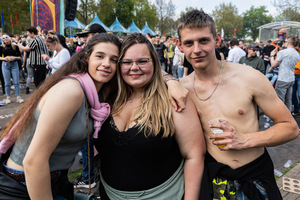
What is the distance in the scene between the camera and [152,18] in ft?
165

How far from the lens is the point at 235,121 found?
1.74 meters

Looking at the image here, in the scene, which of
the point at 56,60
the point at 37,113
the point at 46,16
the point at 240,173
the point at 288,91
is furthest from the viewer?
the point at 46,16

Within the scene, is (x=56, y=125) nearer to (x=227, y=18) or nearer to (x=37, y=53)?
(x=37, y=53)

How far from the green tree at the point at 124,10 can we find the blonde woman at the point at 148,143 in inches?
1964

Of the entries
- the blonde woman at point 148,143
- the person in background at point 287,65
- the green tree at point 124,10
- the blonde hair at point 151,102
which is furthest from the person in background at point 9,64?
the green tree at point 124,10

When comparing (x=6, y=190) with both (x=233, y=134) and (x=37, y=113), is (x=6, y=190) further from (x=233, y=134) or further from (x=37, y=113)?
(x=233, y=134)

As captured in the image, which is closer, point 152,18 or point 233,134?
point 233,134

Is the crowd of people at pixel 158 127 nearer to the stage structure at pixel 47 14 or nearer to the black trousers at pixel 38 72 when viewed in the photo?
the black trousers at pixel 38 72

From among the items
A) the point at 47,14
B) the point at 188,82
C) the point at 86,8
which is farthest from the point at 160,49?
the point at 86,8

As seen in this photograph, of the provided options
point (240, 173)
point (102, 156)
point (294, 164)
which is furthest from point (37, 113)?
point (294, 164)

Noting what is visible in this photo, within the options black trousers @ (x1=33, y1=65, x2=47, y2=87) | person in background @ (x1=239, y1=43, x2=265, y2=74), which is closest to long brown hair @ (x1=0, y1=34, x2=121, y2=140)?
person in background @ (x1=239, y1=43, x2=265, y2=74)

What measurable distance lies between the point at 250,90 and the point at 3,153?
6.13 feet

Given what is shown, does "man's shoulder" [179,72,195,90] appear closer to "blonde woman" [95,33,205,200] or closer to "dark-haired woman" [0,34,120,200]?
"blonde woman" [95,33,205,200]

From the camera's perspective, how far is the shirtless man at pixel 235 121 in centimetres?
165
